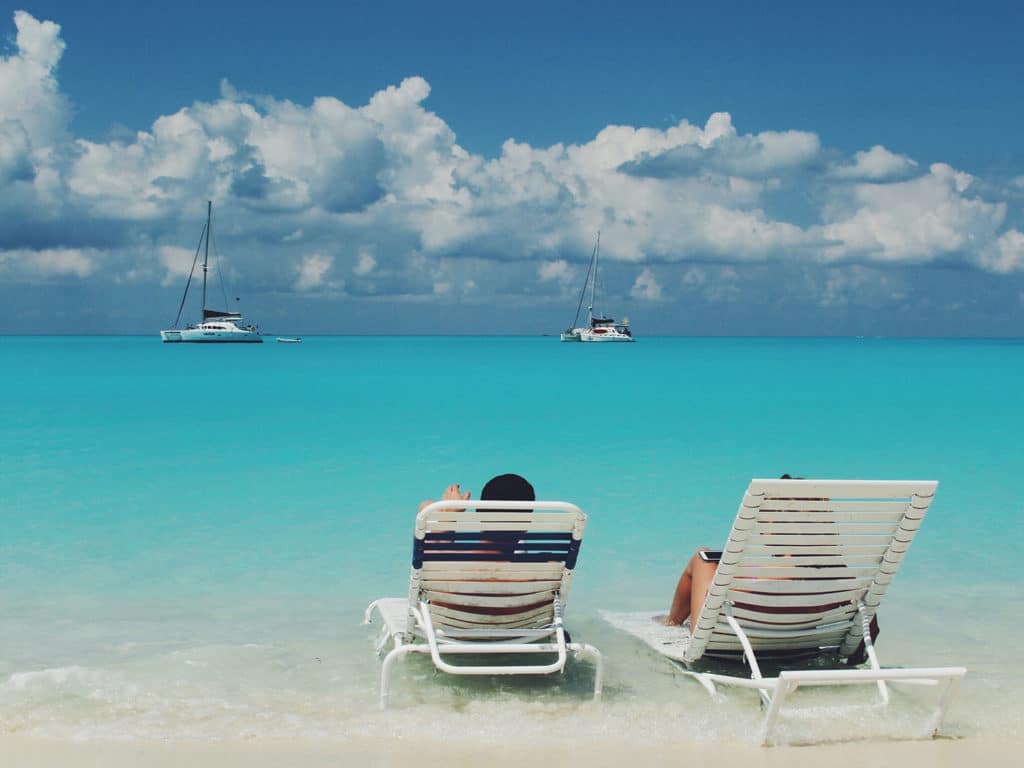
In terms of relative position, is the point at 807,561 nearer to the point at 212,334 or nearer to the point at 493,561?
the point at 493,561

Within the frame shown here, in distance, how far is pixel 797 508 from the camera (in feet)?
15.0

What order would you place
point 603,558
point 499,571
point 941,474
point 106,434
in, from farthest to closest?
point 106,434 → point 941,474 → point 603,558 → point 499,571

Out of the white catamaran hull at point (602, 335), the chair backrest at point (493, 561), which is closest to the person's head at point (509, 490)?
the chair backrest at point (493, 561)

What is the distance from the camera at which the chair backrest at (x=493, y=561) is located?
4.70m

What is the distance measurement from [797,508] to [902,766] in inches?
48.1

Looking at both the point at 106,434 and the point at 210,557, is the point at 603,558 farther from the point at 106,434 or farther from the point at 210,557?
the point at 106,434

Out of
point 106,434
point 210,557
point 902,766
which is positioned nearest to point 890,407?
point 106,434

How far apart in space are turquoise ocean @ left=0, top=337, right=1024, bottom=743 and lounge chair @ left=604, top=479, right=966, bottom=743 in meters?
0.27

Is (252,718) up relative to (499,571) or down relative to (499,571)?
down

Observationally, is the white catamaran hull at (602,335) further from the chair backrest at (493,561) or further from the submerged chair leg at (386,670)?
the submerged chair leg at (386,670)

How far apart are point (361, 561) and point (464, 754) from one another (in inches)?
190

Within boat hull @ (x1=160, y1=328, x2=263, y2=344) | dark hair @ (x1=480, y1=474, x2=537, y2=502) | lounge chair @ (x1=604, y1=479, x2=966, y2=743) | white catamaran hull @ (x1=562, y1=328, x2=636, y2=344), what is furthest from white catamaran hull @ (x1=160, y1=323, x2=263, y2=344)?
lounge chair @ (x1=604, y1=479, x2=966, y2=743)

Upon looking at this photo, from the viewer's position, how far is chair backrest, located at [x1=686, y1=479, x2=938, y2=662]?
4543mm

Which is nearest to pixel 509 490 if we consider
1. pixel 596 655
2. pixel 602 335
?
pixel 596 655
